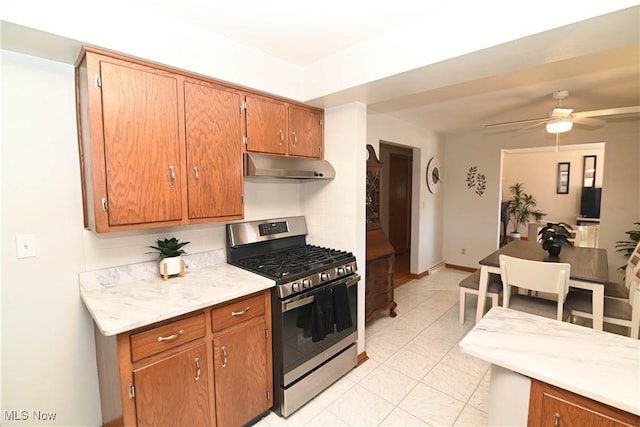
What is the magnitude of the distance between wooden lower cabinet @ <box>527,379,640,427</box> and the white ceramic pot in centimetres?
195

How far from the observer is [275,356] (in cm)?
198

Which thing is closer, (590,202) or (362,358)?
(362,358)

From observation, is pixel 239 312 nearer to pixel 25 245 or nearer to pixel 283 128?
pixel 25 245

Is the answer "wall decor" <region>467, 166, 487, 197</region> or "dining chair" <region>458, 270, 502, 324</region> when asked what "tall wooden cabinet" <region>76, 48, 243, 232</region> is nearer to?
"dining chair" <region>458, 270, 502, 324</region>

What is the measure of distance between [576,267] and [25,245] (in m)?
4.06

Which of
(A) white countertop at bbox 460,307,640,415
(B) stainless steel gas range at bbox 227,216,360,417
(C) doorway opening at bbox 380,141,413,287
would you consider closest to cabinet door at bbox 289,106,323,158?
(B) stainless steel gas range at bbox 227,216,360,417

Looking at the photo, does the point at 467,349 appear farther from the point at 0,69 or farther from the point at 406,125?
the point at 406,125

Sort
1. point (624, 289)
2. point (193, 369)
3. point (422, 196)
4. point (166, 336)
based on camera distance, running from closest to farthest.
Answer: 1. point (166, 336)
2. point (193, 369)
3. point (624, 289)
4. point (422, 196)

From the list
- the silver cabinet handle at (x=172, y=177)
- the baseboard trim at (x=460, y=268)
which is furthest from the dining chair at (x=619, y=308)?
the silver cabinet handle at (x=172, y=177)

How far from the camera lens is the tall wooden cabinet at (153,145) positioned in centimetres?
156

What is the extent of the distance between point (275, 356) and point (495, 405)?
4.17 feet

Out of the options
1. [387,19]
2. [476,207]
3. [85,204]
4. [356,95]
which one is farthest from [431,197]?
[85,204]

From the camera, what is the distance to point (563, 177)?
7.51 meters

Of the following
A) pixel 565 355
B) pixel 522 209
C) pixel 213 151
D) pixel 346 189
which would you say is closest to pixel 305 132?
pixel 346 189
